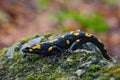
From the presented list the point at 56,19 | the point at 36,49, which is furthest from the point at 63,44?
the point at 56,19

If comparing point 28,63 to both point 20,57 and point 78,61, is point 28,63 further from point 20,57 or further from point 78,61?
point 78,61

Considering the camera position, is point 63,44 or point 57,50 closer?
point 57,50

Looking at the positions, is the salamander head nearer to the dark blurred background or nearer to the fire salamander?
the fire salamander

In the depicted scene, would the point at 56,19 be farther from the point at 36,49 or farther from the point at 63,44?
the point at 36,49

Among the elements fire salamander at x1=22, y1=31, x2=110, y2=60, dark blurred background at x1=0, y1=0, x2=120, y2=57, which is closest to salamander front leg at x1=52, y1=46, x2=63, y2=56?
fire salamander at x1=22, y1=31, x2=110, y2=60

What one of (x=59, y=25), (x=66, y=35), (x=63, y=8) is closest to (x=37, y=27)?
(x=59, y=25)

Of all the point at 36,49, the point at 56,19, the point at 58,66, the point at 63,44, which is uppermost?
Result: the point at 56,19

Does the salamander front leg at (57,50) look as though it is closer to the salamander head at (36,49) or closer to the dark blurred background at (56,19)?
the salamander head at (36,49)

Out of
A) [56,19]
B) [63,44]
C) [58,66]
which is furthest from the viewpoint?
[56,19]
